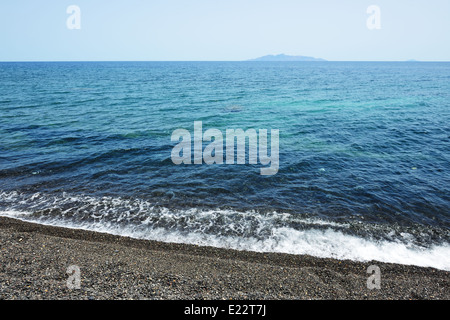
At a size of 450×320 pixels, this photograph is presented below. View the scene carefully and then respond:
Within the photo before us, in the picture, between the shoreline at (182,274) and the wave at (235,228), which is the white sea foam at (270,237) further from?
the shoreline at (182,274)

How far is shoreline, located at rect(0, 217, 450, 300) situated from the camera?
798cm

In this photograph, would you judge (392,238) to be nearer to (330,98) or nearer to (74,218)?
(74,218)

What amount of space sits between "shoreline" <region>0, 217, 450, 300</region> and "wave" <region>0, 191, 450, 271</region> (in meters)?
0.67

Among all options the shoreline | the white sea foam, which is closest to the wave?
the white sea foam

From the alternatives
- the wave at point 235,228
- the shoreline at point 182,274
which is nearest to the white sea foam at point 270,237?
the wave at point 235,228

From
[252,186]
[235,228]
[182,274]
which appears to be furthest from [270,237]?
[252,186]

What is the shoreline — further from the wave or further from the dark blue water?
the dark blue water

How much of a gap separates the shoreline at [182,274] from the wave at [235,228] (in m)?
0.67

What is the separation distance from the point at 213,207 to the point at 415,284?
9090 millimetres

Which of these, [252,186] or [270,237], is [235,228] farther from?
[252,186]

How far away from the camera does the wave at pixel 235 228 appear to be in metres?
11.0
